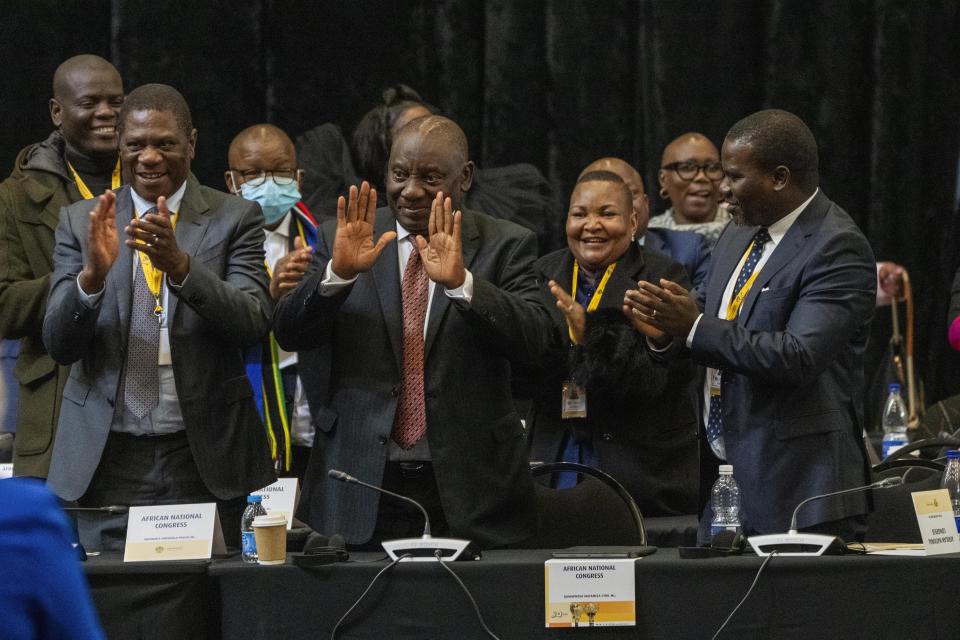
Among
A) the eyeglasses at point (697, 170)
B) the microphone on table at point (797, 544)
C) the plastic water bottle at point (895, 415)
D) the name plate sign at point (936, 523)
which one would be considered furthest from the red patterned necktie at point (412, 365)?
the plastic water bottle at point (895, 415)

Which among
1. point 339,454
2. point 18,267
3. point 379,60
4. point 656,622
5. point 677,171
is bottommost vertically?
point 656,622

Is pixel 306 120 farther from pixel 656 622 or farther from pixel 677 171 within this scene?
pixel 656 622

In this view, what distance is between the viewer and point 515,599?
2709 millimetres

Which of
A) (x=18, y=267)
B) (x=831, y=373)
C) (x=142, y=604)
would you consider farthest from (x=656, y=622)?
(x=18, y=267)

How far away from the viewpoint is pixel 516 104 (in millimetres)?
5820

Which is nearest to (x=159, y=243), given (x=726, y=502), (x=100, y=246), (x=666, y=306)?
(x=100, y=246)

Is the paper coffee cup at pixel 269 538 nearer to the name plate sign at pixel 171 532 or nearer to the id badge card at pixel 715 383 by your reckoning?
the name plate sign at pixel 171 532

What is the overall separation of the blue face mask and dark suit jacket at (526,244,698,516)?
Answer: 1074mm

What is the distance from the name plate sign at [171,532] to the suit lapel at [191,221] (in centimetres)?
67

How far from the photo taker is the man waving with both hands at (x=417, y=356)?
3080mm

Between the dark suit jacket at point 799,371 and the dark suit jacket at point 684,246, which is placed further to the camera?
the dark suit jacket at point 684,246

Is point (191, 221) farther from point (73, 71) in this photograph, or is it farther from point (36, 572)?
point (36, 572)

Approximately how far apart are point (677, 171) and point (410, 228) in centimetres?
221

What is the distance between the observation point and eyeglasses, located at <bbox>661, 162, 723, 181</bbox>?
522 centimetres
